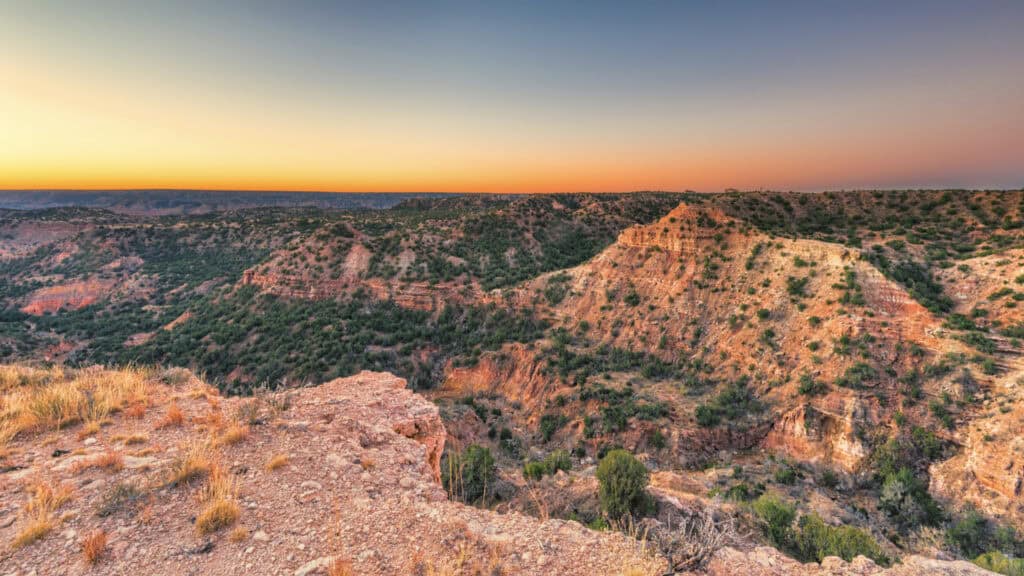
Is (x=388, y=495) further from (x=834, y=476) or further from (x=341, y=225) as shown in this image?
(x=341, y=225)

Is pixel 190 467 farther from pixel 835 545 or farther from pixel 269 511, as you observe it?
pixel 835 545

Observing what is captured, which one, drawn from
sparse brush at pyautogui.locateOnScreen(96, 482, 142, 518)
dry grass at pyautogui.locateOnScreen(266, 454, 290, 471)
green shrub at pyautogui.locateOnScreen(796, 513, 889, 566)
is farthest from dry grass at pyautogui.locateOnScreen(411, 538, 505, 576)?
green shrub at pyautogui.locateOnScreen(796, 513, 889, 566)

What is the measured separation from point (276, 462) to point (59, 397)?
4.58 meters

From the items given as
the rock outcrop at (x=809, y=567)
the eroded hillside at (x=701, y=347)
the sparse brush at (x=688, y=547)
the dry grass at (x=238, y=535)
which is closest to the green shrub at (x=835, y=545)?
the eroded hillside at (x=701, y=347)

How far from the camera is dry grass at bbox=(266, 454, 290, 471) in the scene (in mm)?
5773

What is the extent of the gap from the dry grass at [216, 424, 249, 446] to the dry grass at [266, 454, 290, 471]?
823 mm

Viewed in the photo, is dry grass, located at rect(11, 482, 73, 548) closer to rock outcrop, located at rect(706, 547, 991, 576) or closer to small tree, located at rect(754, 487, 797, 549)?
rock outcrop, located at rect(706, 547, 991, 576)

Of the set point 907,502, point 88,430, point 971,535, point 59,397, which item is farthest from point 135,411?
point 907,502

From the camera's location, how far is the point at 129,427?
6.59 m

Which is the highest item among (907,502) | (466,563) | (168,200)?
(168,200)

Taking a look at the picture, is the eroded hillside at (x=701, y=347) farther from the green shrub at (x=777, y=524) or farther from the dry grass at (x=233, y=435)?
the dry grass at (x=233, y=435)

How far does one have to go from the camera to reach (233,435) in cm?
626

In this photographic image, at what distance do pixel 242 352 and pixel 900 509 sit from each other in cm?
4153

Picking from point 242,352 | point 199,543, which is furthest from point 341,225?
point 199,543
